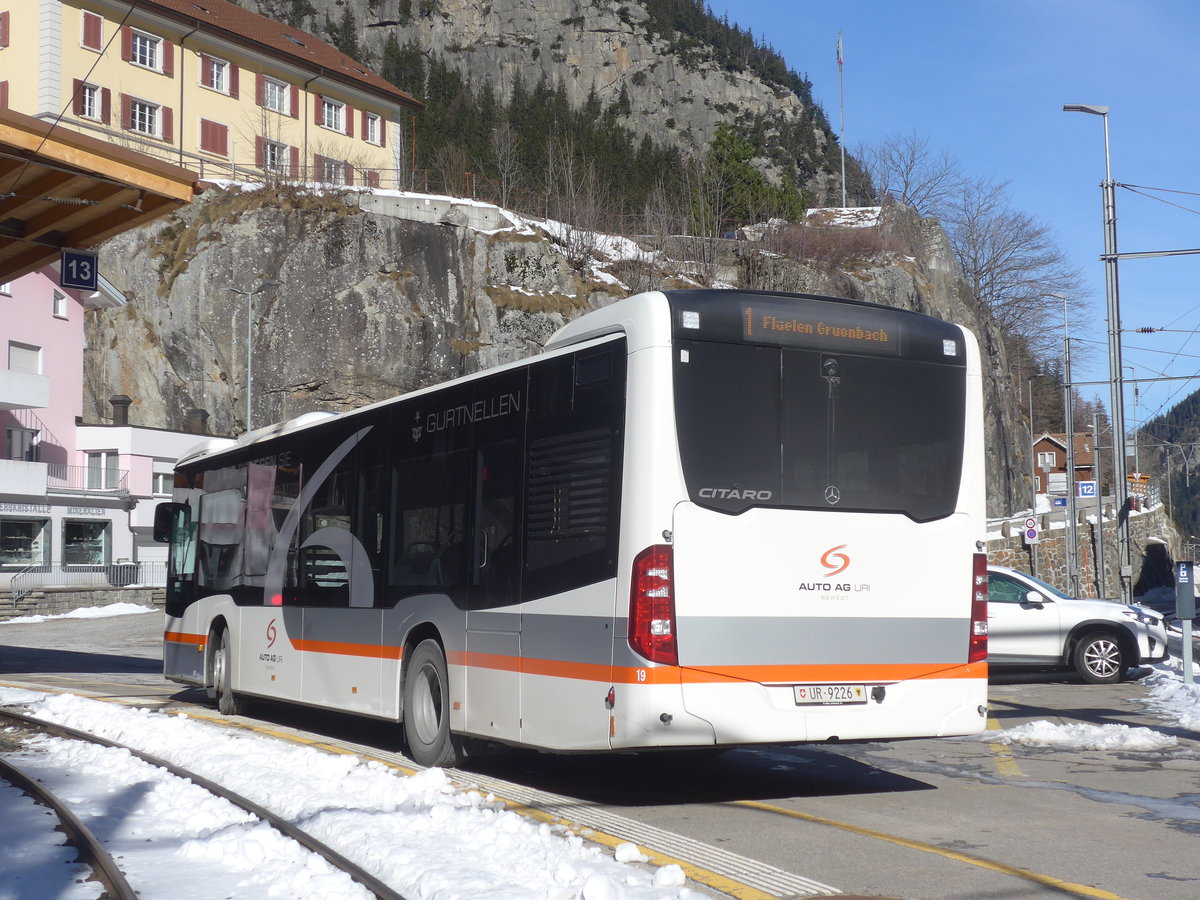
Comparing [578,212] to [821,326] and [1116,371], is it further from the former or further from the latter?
[821,326]

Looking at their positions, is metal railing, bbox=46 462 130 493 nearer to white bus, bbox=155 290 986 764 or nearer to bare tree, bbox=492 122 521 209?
bare tree, bbox=492 122 521 209

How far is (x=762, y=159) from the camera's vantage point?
127000 millimetres

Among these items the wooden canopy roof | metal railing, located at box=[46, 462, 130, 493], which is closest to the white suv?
the wooden canopy roof

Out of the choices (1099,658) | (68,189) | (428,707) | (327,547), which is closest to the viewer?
(428,707)

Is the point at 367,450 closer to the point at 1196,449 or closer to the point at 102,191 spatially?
the point at 102,191

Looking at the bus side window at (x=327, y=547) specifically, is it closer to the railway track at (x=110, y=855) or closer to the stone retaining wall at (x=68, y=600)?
the railway track at (x=110, y=855)

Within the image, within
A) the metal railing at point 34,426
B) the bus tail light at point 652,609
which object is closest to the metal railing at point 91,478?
the metal railing at point 34,426

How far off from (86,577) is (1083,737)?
44462 millimetres

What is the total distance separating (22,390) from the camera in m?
49.0

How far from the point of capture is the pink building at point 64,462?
48.4 metres

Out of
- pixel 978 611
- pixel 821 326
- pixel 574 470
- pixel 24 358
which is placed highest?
pixel 24 358

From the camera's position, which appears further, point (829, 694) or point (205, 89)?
point (205, 89)

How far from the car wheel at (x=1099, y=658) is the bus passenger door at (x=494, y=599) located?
36.0 feet

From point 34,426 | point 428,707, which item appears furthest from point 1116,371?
point 34,426
